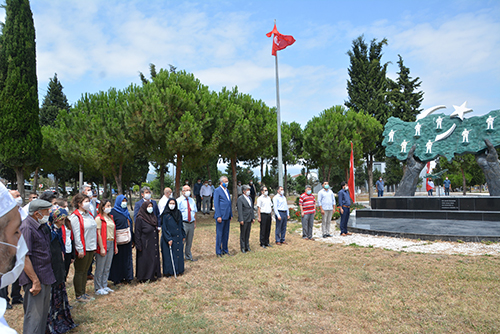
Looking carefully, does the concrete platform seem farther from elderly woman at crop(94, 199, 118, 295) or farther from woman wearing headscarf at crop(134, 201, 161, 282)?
elderly woman at crop(94, 199, 118, 295)

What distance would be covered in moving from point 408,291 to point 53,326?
500 centimetres

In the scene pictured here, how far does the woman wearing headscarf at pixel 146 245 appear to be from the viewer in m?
6.15

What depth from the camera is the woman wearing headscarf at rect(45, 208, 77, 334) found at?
155 inches

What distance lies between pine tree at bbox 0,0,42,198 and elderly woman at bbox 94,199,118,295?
16.2 metres

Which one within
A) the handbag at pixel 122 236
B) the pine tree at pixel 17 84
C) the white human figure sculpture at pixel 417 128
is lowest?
Answer: the handbag at pixel 122 236

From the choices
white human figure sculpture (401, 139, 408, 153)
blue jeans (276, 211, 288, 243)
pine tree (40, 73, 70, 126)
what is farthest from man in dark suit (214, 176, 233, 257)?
pine tree (40, 73, 70, 126)

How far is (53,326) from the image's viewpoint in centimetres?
396

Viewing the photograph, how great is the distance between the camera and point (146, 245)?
6172 mm

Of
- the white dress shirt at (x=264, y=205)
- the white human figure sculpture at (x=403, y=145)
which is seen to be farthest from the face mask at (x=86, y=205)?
the white human figure sculpture at (x=403, y=145)

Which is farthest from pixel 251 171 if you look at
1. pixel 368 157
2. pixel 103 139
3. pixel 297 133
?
pixel 103 139

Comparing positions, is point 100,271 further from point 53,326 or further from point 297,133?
point 297,133

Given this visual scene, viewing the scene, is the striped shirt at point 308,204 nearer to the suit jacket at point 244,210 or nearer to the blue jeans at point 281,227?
the blue jeans at point 281,227

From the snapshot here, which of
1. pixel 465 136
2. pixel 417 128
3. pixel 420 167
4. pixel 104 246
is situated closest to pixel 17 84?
pixel 104 246

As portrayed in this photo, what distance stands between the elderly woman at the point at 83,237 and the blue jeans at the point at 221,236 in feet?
11.6
